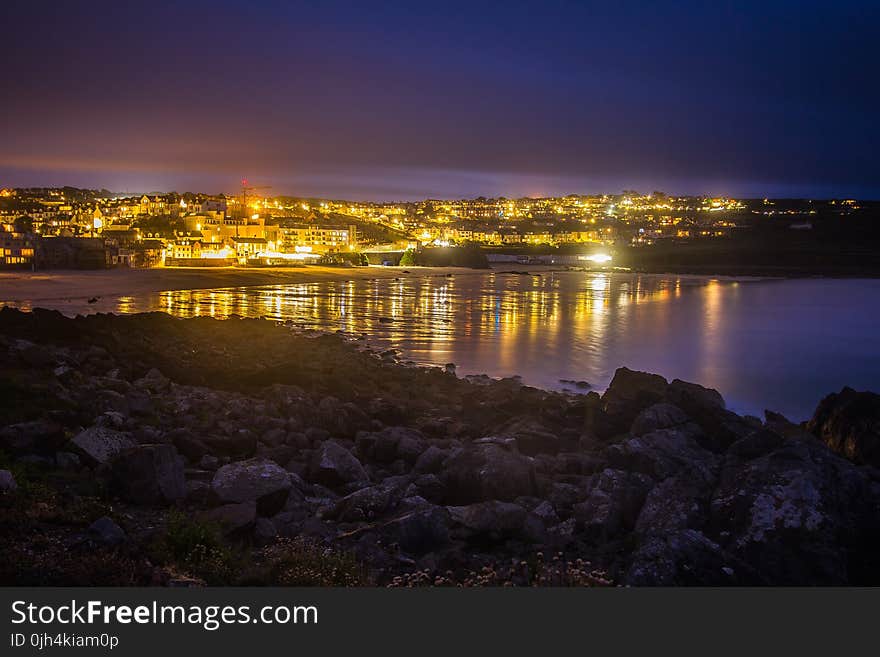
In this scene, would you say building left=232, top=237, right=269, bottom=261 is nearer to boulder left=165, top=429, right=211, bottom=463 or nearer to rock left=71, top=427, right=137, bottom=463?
boulder left=165, top=429, right=211, bottom=463

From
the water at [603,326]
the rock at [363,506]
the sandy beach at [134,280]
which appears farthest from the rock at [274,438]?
the sandy beach at [134,280]

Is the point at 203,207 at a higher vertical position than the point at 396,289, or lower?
higher

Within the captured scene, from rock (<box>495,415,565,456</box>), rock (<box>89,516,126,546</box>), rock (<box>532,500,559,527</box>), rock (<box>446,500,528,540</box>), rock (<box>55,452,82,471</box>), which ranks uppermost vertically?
rock (<box>89,516,126,546</box>)

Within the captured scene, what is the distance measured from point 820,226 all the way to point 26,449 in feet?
587

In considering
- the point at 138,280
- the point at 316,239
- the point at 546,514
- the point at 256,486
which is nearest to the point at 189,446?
the point at 256,486

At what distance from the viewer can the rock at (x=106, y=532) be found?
19.1 ft

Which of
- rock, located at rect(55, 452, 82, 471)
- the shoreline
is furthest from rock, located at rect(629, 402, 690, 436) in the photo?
the shoreline

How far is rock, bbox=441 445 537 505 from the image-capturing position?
8.21 meters

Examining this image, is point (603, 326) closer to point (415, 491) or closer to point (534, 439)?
point (534, 439)

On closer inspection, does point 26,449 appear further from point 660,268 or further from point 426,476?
point 660,268

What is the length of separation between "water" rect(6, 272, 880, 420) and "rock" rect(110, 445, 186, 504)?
15531 millimetres

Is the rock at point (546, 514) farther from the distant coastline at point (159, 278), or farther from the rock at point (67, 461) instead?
the distant coastline at point (159, 278)

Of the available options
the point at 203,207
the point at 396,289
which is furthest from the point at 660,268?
the point at 203,207

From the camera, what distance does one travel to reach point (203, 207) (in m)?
170
